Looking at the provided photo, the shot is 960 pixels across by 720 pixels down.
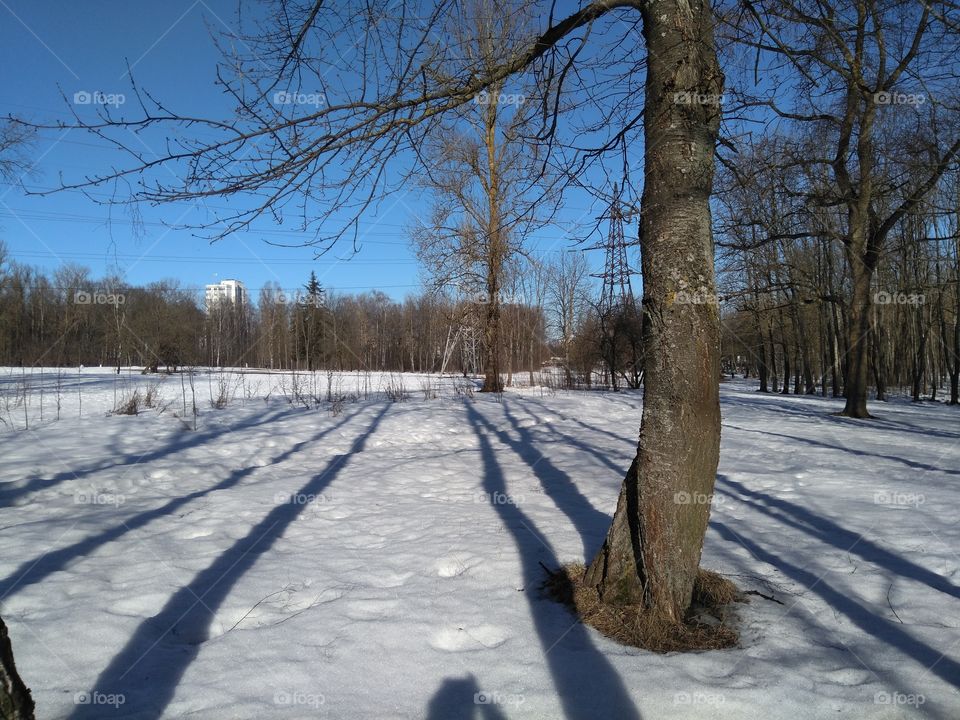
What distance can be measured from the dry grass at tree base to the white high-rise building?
259ft

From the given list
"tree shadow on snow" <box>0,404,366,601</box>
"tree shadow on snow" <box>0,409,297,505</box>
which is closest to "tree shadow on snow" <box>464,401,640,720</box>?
"tree shadow on snow" <box>0,404,366,601</box>

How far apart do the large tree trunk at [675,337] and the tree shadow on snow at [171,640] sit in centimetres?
229

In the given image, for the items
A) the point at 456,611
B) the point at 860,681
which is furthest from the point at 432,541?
the point at 860,681

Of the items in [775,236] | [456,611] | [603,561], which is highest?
[775,236]

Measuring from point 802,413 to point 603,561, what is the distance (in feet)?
43.4

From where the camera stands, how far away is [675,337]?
9.69ft

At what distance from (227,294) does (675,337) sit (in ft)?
326

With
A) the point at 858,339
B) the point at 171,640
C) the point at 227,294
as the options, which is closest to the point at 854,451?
the point at 858,339

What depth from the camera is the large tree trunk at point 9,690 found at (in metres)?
1.47

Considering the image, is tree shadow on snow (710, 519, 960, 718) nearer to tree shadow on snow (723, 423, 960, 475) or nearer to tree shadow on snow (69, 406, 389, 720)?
tree shadow on snow (69, 406, 389, 720)

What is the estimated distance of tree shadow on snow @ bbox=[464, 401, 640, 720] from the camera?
2.23m

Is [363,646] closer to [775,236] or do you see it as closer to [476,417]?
[476,417]

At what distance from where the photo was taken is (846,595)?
332 cm

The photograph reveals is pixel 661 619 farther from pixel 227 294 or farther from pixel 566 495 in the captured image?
pixel 227 294
